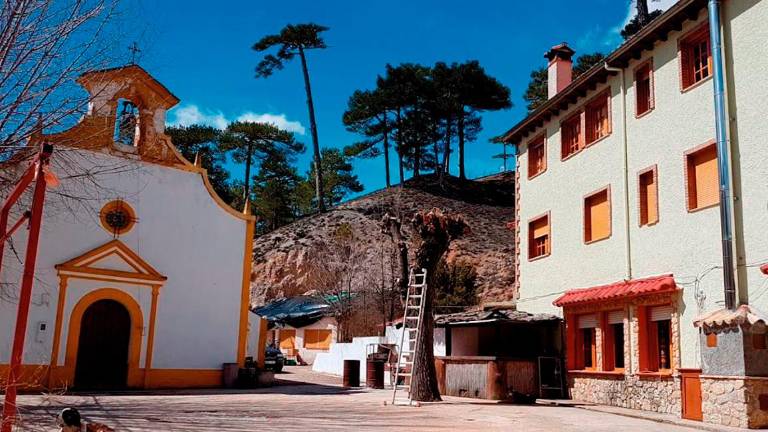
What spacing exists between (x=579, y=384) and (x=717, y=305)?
18.4 feet

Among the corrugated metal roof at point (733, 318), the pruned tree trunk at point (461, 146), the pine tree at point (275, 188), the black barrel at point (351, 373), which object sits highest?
the pruned tree trunk at point (461, 146)

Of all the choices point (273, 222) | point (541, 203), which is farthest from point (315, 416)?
point (273, 222)

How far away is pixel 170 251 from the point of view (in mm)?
21453

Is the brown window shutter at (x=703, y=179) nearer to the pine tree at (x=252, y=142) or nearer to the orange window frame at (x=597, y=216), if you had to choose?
the orange window frame at (x=597, y=216)

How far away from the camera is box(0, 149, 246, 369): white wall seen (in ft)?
63.0

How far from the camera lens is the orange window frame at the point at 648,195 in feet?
53.5

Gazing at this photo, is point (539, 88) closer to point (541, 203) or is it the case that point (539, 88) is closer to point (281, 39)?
point (281, 39)

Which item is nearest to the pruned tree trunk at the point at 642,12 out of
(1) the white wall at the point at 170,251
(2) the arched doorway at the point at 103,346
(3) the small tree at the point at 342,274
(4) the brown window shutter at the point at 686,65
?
(3) the small tree at the point at 342,274

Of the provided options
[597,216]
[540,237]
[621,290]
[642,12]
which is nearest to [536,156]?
[540,237]

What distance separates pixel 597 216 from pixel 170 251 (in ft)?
40.8

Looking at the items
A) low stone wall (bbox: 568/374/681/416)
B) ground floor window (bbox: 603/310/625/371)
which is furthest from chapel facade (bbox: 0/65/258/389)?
ground floor window (bbox: 603/310/625/371)

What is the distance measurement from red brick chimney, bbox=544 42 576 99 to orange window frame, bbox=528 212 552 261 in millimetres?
4385

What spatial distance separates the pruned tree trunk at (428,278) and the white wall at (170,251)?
7422mm

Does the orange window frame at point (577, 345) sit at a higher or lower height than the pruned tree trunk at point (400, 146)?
lower
